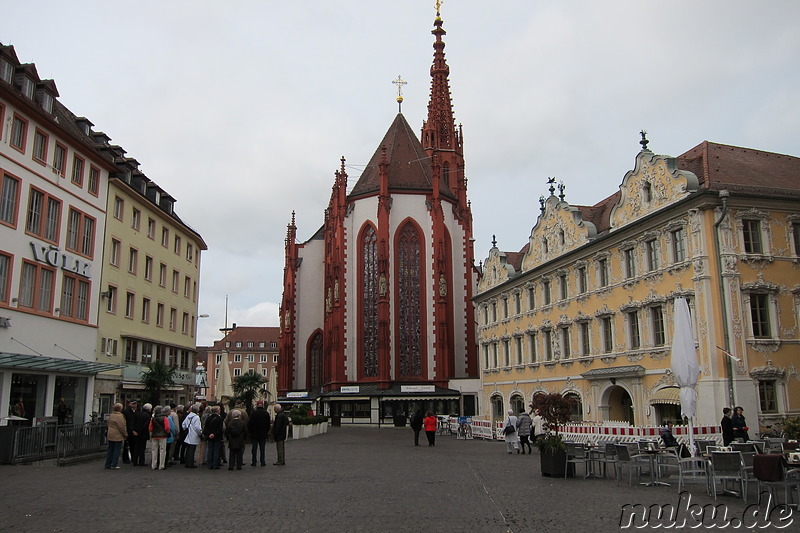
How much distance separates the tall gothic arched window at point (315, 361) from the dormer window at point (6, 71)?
45.4 metres

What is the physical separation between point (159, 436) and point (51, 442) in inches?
144

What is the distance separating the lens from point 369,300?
6156cm

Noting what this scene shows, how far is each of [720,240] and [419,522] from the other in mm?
19049

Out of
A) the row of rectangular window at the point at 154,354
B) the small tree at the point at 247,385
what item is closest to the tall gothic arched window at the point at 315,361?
the small tree at the point at 247,385

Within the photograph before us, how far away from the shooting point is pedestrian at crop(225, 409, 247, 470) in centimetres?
1680

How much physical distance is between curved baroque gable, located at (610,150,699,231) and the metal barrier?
21.1m

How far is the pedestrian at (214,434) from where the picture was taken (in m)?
17.1

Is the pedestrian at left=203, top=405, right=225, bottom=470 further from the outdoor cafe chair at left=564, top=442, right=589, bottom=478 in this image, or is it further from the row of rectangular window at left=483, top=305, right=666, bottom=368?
the row of rectangular window at left=483, top=305, right=666, bottom=368

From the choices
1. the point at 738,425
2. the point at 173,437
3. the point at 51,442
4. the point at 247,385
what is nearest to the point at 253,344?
the point at 247,385

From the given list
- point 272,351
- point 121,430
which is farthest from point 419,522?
point 272,351

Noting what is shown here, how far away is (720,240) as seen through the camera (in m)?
24.8

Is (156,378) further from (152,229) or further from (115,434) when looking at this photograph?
(115,434)

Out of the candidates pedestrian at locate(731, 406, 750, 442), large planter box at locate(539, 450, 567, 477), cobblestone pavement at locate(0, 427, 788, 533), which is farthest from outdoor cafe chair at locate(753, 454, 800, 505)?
pedestrian at locate(731, 406, 750, 442)

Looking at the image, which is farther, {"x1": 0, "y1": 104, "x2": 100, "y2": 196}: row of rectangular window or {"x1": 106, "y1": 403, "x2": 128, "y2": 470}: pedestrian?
{"x1": 0, "y1": 104, "x2": 100, "y2": 196}: row of rectangular window
